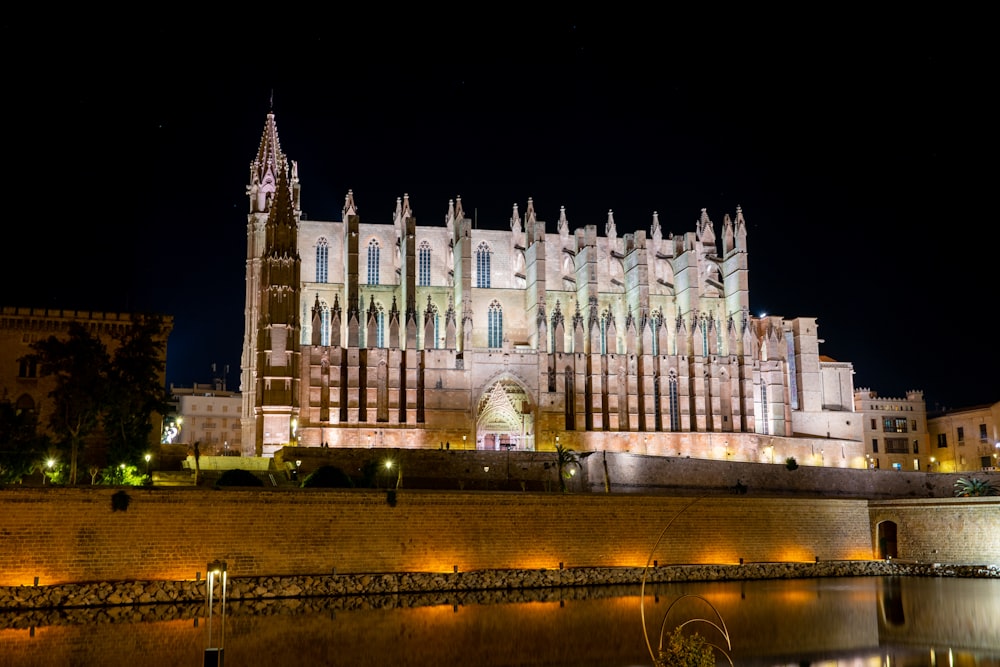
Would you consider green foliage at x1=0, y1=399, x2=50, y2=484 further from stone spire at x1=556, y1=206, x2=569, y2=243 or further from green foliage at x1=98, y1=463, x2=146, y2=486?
stone spire at x1=556, y1=206, x2=569, y2=243

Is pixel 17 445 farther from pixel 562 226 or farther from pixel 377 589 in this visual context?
pixel 562 226

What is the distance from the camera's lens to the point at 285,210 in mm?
52469

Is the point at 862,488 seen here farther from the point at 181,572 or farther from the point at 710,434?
the point at 181,572

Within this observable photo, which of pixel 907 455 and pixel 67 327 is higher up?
pixel 67 327

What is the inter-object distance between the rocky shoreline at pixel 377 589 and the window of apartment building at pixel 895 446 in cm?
3297

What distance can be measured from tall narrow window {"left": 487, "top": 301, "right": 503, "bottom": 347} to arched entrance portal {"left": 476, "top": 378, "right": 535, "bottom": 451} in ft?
13.0

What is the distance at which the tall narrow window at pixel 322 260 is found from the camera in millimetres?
59438

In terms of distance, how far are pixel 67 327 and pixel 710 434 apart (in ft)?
116

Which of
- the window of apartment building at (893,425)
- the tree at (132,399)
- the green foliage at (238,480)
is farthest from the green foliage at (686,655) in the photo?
the window of apartment building at (893,425)

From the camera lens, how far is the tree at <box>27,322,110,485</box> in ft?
120

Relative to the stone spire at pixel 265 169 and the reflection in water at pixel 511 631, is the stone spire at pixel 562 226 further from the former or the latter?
the reflection in water at pixel 511 631

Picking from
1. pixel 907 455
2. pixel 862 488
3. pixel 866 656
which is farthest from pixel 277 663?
pixel 907 455

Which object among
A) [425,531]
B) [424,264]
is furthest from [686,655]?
[424,264]

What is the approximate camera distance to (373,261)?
60.4 meters
